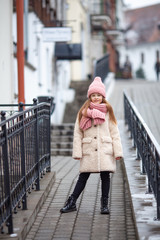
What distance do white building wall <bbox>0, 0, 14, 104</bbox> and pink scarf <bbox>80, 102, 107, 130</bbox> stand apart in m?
5.35

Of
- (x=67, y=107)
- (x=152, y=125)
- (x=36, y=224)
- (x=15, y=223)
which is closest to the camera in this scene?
(x=15, y=223)

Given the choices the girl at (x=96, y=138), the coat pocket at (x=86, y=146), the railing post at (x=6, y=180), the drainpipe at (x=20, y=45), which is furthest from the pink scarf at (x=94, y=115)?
the drainpipe at (x=20, y=45)

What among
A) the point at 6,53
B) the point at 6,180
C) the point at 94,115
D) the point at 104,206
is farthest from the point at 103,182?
the point at 6,53

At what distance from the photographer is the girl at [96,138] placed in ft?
20.3

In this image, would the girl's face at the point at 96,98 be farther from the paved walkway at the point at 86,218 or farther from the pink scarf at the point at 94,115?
the paved walkway at the point at 86,218

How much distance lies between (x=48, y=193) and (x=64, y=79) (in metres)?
19.2

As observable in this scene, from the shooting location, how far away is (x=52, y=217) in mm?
6359

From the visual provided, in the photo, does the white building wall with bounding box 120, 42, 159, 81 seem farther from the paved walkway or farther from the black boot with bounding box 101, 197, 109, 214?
the black boot with bounding box 101, 197, 109, 214

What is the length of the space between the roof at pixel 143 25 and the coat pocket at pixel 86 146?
64.1m

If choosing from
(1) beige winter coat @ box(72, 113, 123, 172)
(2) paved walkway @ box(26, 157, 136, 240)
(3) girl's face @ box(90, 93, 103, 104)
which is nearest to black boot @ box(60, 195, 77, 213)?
(2) paved walkway @ box(26, 157, 136, 240)

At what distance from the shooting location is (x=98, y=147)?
620 cm

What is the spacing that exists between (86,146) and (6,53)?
576 cm

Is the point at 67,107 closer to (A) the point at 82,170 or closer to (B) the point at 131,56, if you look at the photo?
(A) the point at 82,170

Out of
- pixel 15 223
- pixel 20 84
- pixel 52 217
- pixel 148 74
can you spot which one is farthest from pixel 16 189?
pixel 148 74
